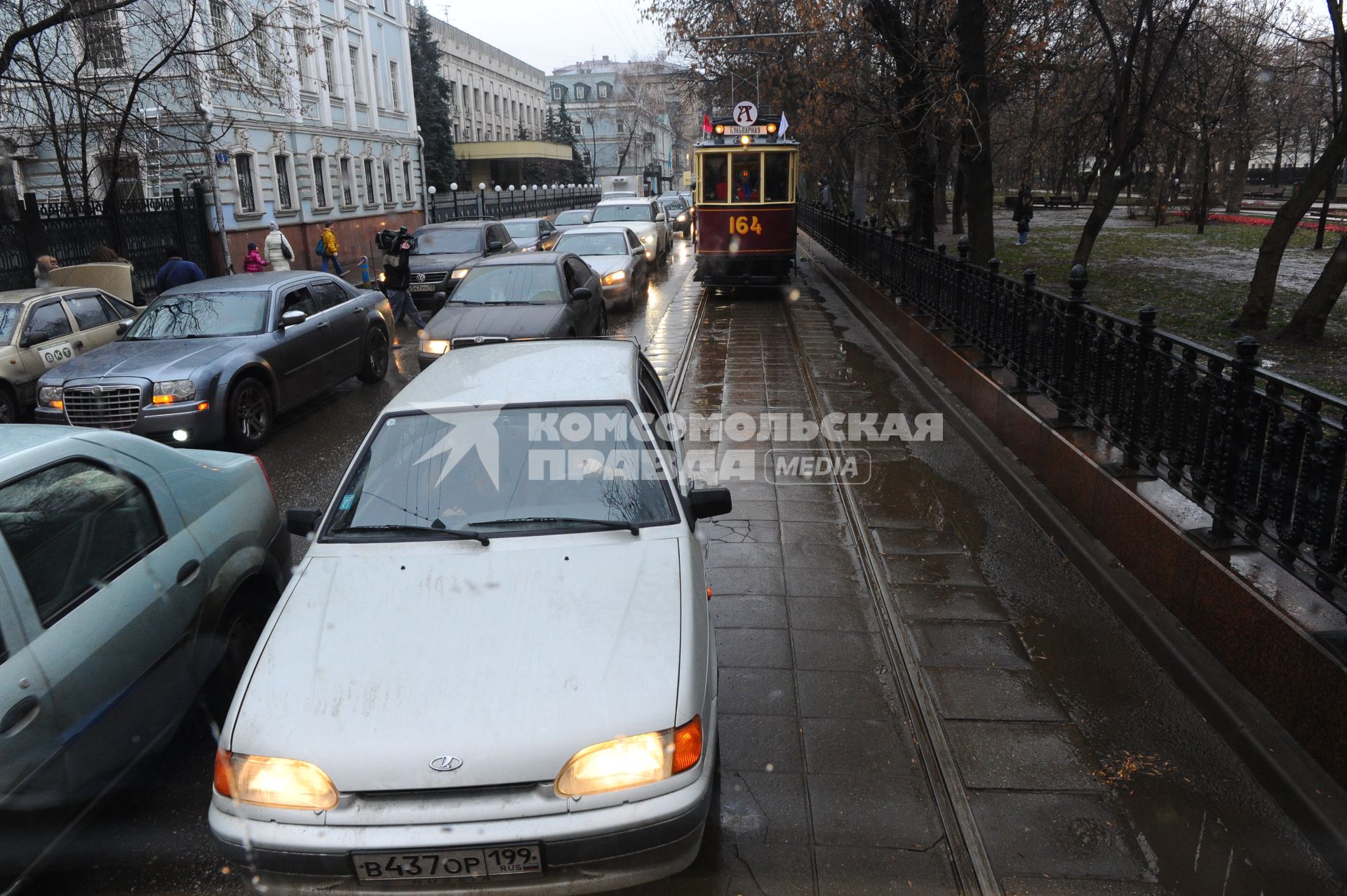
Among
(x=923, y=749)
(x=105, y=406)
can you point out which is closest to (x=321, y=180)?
(x=105, y=406)

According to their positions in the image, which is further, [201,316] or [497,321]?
[497,321]

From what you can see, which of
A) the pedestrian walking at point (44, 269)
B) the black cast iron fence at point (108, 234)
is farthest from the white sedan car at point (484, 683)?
the black cast iron fence at point (108, 234)

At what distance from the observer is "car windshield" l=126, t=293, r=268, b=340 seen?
964 centimetres

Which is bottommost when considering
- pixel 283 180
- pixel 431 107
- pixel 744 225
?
pixel 744 225

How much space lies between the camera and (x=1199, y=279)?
1742cm

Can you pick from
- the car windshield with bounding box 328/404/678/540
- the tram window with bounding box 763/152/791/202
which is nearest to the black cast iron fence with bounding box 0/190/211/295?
the tram window with bounding box 763/152/791/202

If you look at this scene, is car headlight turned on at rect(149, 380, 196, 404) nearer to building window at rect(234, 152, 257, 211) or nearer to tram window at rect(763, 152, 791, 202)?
tram window at rect(763, 152, 791, 202)

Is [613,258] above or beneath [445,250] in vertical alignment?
beneath

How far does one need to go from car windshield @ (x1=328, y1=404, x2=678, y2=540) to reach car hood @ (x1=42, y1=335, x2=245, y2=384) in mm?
5561

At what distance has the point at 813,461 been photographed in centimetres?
833

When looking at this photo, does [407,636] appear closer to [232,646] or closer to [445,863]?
[445,863]

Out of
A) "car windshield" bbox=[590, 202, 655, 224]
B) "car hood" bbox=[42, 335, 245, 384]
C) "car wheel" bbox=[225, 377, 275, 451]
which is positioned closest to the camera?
"car hood" bbox=[42, 335, 245, 384]

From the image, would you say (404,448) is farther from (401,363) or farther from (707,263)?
(707,263)

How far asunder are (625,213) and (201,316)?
711 inches
